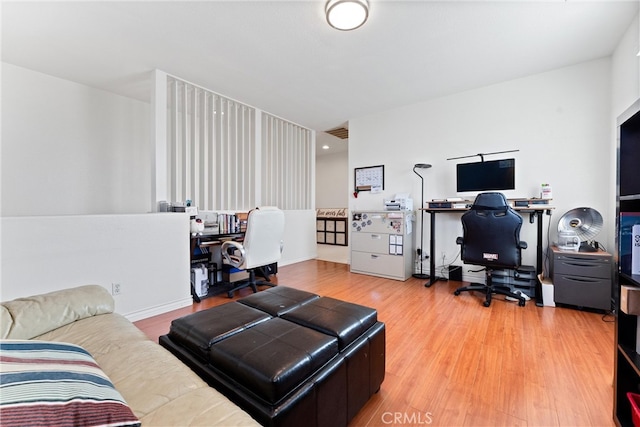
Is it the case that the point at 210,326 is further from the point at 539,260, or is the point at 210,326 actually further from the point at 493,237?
the point at 539,260

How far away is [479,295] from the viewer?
321 cm

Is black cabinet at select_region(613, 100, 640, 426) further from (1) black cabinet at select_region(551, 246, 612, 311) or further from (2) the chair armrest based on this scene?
(2) the chair armrest

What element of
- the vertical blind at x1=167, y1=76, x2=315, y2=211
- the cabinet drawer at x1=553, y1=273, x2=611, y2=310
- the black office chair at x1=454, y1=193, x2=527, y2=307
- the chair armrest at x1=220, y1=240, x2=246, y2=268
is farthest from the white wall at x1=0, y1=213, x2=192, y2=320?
the cabinet drawer at x1=553, y1=273, x2=611, y2=310

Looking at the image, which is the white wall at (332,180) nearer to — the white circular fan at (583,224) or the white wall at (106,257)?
the white circular fan at (583,224)

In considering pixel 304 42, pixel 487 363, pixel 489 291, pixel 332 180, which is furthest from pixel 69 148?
pixel 332 180

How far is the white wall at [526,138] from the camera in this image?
2961mm

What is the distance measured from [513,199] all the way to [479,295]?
1.26 m

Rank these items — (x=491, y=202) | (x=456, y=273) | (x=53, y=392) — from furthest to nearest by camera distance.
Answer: (x=456, y=273) → (x=491, y=202) → (x=53, y=392)

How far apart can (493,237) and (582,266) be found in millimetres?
816

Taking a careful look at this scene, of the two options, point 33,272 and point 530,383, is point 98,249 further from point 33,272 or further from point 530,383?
point 530,383

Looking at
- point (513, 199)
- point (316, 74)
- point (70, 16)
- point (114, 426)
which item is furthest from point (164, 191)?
point (513, 199)

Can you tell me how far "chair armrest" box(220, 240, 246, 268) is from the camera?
308 centimetres

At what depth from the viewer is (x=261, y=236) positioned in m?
3.14

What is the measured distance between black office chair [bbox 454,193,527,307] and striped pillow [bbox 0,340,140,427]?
10.5 feet
